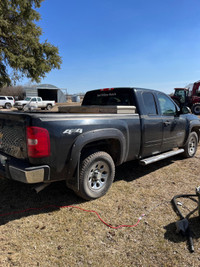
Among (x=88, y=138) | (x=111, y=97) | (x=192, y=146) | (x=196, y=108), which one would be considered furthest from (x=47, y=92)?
(x=88, y=138)

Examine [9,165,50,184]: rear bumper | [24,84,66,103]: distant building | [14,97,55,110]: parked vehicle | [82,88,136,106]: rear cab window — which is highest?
[24,84,66,103]: distant building

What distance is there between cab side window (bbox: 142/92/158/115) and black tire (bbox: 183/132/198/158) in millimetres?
1885

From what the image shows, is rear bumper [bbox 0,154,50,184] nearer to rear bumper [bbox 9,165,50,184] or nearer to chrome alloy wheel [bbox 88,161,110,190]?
rear bumper [bbox 9,165,50,184]

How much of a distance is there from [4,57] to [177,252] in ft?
50.4

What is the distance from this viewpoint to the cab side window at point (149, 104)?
4.01 meters

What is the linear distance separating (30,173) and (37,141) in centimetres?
40

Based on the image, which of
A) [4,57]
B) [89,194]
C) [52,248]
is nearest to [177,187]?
[89,194]

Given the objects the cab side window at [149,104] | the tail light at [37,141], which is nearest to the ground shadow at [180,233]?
the tail light at [37,141]

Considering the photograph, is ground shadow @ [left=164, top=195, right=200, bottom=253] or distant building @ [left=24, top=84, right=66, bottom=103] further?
distant building @ [left=24, top=84, right=66, bottom=103]

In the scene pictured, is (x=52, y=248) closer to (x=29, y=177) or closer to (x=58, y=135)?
(x=29, y=177)

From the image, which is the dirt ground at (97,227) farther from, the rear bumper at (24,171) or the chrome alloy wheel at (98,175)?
the rear bumper at (24,171)

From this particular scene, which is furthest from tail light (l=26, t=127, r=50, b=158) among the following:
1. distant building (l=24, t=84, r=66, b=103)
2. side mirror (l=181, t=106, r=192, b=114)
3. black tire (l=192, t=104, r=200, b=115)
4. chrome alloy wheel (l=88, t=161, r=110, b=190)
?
distant building (l=24, t=84, r=66, b=103)

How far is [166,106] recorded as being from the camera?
466cm

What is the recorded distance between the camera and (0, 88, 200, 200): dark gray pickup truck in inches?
94.2
